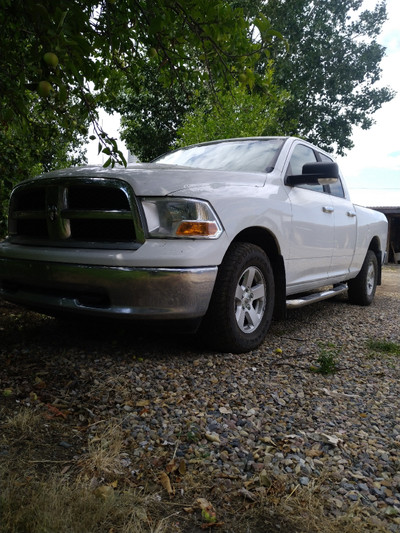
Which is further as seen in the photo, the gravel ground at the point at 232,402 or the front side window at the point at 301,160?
the front side window at the point at 301,160

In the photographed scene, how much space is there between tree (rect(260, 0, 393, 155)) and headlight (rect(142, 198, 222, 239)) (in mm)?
19027

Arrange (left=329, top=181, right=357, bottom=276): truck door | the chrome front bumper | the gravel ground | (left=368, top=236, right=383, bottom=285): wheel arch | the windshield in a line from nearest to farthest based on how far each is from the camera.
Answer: the gravel ground < the chrome front bumper < the windshield < (left=329, top=181, right=357, bottom=276): truck door < (left=368, top=236, right=383, bottom=285): wheel arch

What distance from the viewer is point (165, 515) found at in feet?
5.42

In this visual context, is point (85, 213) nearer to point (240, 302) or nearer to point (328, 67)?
point (240, 302)

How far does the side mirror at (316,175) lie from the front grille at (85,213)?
174cm

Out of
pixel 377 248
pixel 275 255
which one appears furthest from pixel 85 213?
pixel 377 248

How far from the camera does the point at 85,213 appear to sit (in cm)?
309

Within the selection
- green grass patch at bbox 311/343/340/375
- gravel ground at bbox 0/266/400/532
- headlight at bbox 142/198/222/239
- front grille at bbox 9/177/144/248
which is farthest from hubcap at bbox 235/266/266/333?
front grille at bbox 9/177/144/248

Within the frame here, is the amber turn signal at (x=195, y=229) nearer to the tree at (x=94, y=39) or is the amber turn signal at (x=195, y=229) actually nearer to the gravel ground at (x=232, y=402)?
the tree at (x=94, y=39)

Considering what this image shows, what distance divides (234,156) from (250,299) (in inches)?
A: 59.9

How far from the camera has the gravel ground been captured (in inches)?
77.8

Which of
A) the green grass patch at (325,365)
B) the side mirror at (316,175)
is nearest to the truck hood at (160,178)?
the side mirror at (316,175)

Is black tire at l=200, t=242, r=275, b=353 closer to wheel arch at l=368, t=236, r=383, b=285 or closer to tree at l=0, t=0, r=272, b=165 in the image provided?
tree at l=0, t=0, r=272, b=165

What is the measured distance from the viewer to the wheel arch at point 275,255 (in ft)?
12.2
